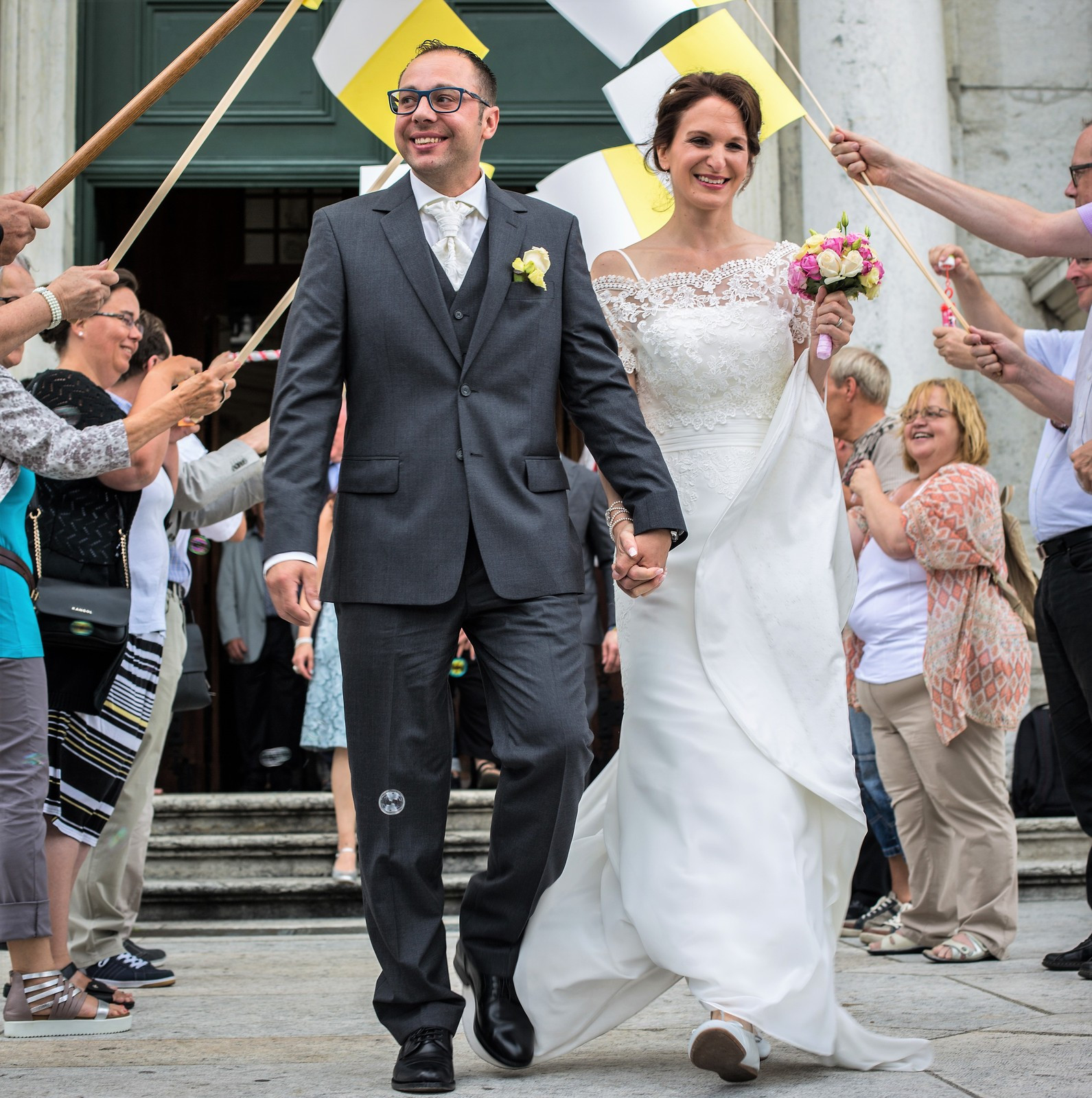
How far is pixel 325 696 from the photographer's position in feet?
23.0

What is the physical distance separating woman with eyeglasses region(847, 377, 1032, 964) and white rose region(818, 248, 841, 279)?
159cm

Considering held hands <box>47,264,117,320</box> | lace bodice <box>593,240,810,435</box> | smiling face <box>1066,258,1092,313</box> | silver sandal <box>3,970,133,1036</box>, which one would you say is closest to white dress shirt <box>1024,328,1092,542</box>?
smiling face <box>1066,258,1092,313</box>

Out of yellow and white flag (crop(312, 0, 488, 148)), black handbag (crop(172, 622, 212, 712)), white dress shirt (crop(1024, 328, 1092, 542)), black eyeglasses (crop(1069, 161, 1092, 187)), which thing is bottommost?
black handbag (crop(172, 622, 212, 712))

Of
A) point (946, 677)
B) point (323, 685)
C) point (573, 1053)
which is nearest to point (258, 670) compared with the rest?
point (323, 685)

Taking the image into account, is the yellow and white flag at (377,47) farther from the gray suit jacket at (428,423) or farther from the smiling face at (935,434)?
the smiling face at (935,434)

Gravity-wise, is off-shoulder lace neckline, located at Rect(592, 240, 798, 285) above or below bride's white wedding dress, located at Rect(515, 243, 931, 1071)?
above

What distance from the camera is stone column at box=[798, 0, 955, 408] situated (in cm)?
795

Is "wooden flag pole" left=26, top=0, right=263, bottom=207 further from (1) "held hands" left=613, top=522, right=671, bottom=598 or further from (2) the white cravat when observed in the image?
(1) "held hands" left=613, top=522, right=671, bottom=598

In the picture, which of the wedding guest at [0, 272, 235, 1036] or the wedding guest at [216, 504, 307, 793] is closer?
the wedding guest at [0, 272, 235, 1036]

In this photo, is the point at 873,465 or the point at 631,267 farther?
the point at 873,465

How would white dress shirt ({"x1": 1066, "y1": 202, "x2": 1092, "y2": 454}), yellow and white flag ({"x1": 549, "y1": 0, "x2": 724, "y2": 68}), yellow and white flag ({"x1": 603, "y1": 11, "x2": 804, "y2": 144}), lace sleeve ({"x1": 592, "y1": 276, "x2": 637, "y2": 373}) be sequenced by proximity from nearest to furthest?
lace sleeve ({"x1": 592, "y1": 276, "x2": 637, "y2": 373}) < white dress shirt ({"x1": 1066, "y1": 202, "x2": 1092, "y2": 454}) < yellow and white flag ({"x1": 603, "y1": 11, "x2": 804, "y2": 144}) < yellow and white flag ({"x1": 549, "y1": 0, "x2": 724, "y2": 68})

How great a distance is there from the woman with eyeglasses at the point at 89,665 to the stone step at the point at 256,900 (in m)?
2.35

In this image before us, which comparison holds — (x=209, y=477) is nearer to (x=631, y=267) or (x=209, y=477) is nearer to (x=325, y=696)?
(x=631, y=267)

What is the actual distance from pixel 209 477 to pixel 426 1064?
256 centimetres
